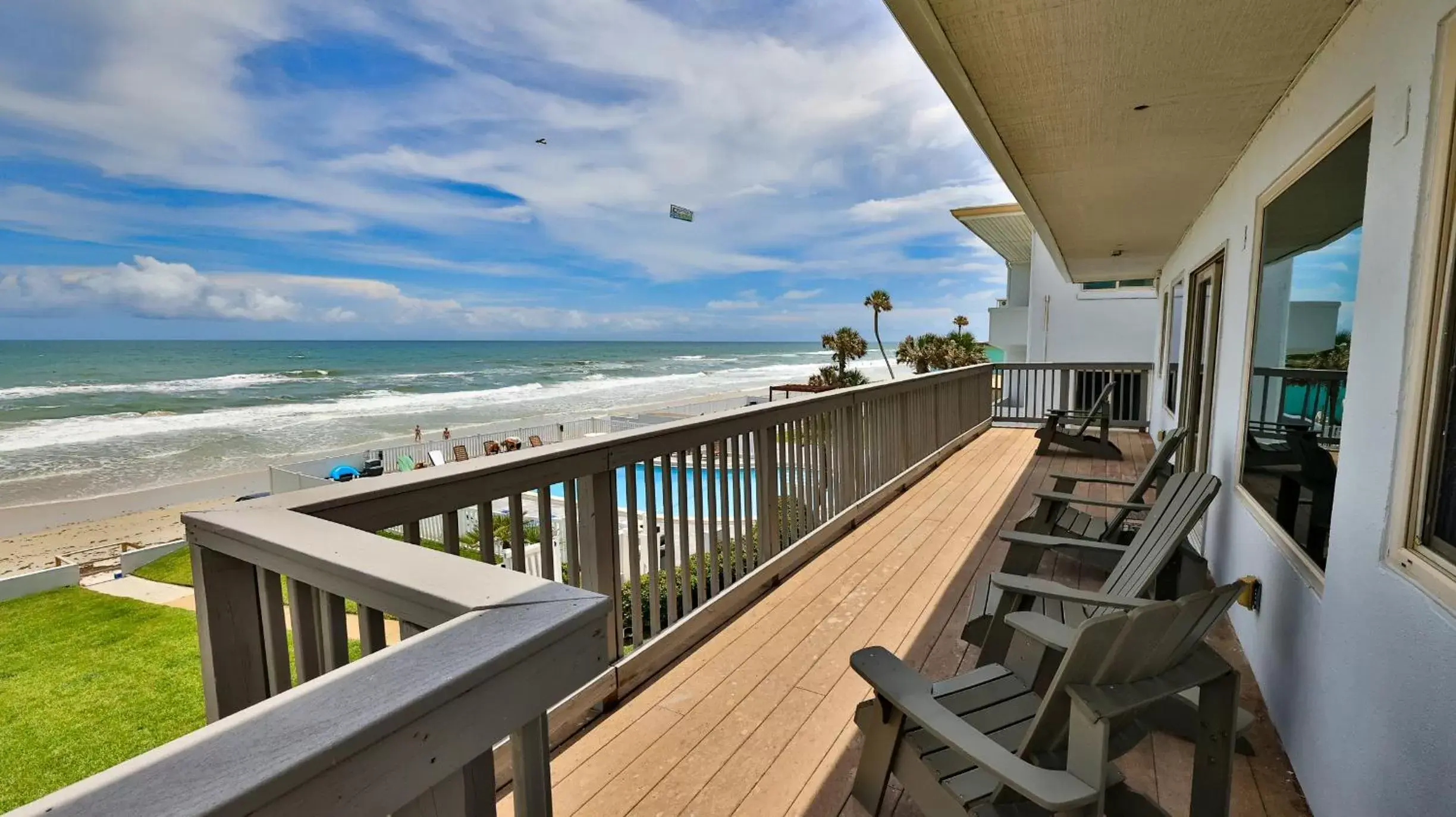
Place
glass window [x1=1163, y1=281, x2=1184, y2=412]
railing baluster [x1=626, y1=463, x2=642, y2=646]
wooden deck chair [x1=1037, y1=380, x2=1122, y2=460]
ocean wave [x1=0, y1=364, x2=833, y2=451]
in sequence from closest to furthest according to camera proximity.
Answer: railing baluster [x1=626, y1=463, x2=642, y2=646], glass window [x1=1163, y1=281, x2=1184, y2=412], wooden deck chair [x1=1037, y1=380, x2=1122, y2=460], ocean wave [x1=0, y1=364, x2=833, y2=451]

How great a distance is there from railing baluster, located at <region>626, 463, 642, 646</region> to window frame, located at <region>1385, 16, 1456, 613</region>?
6.65 feet

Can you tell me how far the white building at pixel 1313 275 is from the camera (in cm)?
131

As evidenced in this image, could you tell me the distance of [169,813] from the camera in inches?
17.9

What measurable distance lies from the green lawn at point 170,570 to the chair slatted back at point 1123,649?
1424cm

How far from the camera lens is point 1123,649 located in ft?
4.20

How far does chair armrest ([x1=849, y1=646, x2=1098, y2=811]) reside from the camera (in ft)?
3.88

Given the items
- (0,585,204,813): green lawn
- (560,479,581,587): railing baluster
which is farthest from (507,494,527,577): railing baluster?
(0,585,204,813): green lawn

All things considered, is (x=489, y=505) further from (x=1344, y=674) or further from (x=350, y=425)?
(x=350, y=425)

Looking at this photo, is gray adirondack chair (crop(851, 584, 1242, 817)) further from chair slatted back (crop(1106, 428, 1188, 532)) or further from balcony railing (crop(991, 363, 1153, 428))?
balcony railing (crop(991, 363, 1153, 428))

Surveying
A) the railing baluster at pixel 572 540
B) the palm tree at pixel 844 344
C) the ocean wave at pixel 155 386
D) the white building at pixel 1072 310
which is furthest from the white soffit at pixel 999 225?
the ocean wave at pixel 155 386

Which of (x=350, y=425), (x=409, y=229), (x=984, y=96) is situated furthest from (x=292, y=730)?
(x=409, y=229)

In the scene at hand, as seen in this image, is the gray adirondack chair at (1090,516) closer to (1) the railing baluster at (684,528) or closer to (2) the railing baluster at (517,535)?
(1) the railing baluster at (684,528)

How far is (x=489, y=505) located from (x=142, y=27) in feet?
147

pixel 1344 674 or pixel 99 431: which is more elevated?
pixel 1344 674
